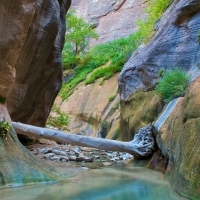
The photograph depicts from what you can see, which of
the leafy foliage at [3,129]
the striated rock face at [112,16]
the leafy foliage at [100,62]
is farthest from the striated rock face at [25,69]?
the striated rock face at [112,16]

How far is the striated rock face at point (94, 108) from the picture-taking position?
16078mm

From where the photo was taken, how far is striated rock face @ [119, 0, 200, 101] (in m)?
8.66

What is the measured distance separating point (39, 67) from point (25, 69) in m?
0.80

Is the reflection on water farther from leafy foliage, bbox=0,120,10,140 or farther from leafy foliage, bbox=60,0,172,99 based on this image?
leafy foliage, bbox=60,0,172,99

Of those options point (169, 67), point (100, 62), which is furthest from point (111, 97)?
point (169, 67)

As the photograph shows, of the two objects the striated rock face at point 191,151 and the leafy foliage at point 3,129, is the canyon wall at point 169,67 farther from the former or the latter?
the leafy foliage at point 3,129

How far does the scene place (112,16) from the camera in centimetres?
3170

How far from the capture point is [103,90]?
18.8m

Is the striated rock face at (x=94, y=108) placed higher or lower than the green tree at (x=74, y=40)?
lower

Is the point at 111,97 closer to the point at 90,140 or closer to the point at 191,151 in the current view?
the point at 90,140

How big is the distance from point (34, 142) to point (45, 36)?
4.65 m

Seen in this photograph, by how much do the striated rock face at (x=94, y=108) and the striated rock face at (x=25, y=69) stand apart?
5.99 meters

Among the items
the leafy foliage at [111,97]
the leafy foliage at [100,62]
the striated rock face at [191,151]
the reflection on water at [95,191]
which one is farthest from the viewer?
the leafy foliage at [100,62]

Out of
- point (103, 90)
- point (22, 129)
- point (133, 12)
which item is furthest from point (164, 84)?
point (133, 12)
